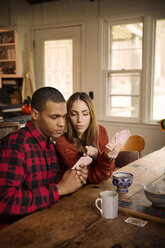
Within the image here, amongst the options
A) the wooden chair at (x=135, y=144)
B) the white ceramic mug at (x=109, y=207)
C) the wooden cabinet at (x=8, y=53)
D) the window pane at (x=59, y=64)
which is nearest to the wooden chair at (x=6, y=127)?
the wooden chair at (x=135, y=144)

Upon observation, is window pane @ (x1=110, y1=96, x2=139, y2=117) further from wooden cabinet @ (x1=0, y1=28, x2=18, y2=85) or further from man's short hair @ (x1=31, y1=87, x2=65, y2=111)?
man's short hair @ (x1=31, y1=87, x2=65, y2=111)

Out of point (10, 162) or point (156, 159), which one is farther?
point (156, 159)

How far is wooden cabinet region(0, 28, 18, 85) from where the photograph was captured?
17.5 feet

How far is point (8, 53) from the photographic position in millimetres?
5461

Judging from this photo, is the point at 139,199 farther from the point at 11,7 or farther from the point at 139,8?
the point at 11,7

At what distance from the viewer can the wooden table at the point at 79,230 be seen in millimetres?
1054

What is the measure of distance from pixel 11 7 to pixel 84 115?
14.1ft

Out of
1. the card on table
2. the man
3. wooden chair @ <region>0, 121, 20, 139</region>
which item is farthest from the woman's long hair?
wooden chair @ <region>0, 121, 20, 139</region>

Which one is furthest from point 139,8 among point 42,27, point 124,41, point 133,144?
point 133,144

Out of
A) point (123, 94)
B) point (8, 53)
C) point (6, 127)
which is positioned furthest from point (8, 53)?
point (6, 127)

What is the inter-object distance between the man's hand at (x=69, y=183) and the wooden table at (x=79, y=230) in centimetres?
6

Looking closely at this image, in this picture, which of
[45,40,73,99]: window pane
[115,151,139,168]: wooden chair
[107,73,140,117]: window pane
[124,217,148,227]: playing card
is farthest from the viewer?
[45,40,73,99]: window pane

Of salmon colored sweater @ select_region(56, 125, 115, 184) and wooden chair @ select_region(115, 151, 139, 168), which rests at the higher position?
salmon colored sweater @ select_region(56, 125, 115, 184)

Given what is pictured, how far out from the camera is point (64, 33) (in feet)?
16.9
